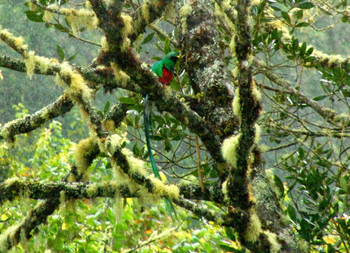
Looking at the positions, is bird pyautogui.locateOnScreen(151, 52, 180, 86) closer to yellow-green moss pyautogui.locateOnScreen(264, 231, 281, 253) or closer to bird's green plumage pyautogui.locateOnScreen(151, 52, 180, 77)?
bird's green plumage pyautogui.locateOnScreen(151, 52, 180, 77)

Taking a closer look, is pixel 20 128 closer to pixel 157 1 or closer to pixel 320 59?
pixel 157 1

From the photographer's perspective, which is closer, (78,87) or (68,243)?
(78,87)

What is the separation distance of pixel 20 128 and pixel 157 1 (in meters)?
0.84

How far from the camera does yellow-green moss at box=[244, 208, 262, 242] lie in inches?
50.9

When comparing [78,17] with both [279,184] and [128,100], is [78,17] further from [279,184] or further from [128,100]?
[279,184]

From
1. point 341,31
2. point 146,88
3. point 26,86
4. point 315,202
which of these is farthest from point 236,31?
point 341,31

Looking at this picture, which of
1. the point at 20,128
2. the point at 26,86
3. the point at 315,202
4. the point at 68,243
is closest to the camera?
the point at 315,202

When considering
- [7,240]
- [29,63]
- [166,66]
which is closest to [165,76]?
[166,66]

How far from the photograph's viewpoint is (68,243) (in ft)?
7.20

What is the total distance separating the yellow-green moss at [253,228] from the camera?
1294 mm

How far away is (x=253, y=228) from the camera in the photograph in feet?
4.25

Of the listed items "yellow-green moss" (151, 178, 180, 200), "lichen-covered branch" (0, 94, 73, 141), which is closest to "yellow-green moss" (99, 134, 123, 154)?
"yellow-green moss" (151, 178, 180, 200)

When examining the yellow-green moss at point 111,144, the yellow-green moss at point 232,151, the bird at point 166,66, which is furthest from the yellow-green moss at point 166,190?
the bird at point 166,66

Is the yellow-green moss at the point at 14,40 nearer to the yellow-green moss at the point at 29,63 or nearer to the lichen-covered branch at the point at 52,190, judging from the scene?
the yellow-green moss at the point at 29,63
